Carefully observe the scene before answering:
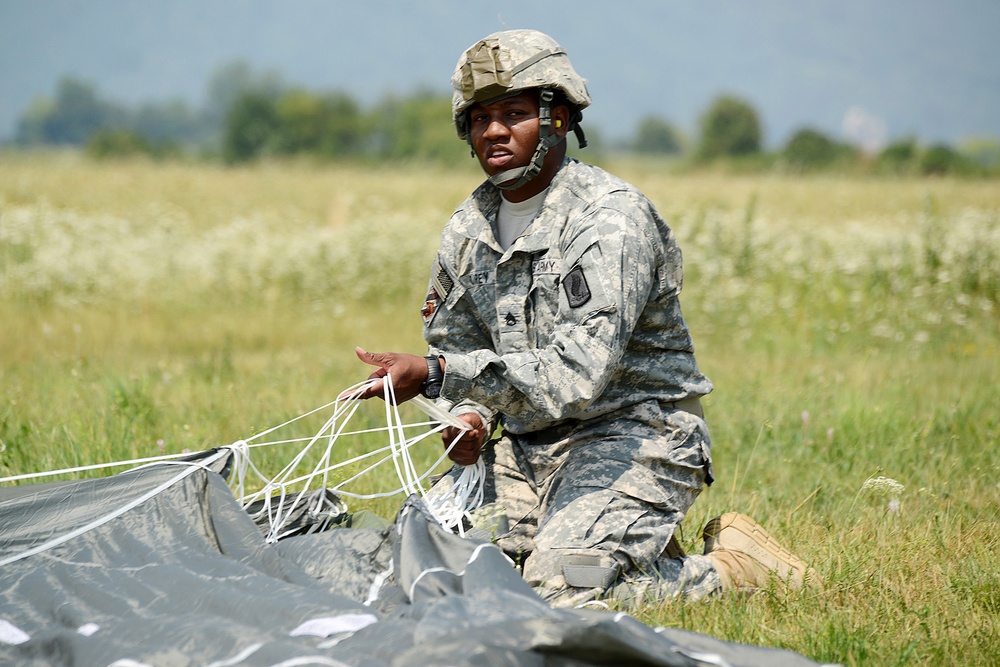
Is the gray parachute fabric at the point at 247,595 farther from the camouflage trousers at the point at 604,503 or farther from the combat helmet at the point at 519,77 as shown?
the combat helmet at the point at 519,77

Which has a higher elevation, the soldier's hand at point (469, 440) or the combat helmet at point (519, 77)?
the combat helmet at point (519, 77)

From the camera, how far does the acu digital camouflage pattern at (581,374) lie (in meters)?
3.45

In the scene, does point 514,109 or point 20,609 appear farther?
point 514,109

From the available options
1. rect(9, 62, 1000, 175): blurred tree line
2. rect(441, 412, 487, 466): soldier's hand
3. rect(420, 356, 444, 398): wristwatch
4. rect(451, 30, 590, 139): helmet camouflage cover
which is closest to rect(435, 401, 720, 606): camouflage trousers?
rect(441, 412, 487, 466): soldier's hand

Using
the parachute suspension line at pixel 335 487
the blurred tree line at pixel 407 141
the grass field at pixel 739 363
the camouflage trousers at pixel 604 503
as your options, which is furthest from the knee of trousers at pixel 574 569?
the blurred tree line at pixel 407 141

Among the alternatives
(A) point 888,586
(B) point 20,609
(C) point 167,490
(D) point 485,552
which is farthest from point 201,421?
(A) point 888,586

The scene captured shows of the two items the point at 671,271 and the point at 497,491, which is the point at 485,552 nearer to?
the point at 497,491

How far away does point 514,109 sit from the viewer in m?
3.87

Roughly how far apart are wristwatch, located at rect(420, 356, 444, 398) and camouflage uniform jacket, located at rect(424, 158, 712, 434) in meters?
0.04

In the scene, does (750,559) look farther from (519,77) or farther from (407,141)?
(407,141)

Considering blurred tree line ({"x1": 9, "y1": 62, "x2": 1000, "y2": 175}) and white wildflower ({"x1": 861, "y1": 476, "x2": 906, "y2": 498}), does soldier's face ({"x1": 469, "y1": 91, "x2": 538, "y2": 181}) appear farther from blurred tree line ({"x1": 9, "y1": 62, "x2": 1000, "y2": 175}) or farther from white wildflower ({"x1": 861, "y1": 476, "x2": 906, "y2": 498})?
blurred tree line ({"x1": 9, "y1": 62, "x2": 1000, "y2": 175})

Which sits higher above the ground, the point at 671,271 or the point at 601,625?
the point at 671,271

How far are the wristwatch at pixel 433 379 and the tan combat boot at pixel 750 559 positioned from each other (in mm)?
1187

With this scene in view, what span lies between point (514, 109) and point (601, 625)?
2100 millimetres
